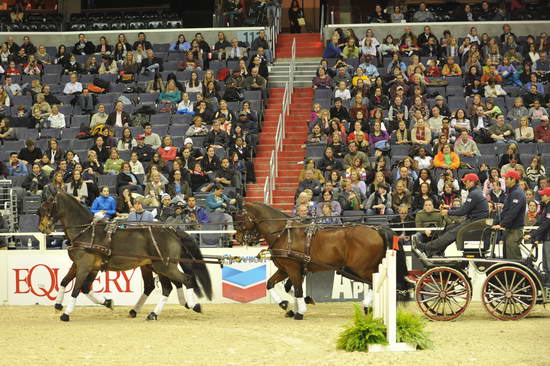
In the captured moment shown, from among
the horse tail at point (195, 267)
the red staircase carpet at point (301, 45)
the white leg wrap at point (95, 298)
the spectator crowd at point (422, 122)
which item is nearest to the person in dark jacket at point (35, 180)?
the spectator crowd at point (422, 122)

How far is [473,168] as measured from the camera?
939 inches

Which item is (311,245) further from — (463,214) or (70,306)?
(70,306)

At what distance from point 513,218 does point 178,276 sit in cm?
524

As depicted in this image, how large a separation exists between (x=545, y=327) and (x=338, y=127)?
399 inches

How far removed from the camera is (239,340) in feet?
49.1

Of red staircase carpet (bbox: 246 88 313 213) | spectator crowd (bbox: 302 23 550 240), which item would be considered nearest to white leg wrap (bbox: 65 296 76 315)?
spectator crowd (bbox: 302 23 550 240)

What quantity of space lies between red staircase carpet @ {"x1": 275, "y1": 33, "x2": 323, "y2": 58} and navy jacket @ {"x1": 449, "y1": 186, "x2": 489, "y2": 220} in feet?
50.2

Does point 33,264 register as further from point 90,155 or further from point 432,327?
point 432,327

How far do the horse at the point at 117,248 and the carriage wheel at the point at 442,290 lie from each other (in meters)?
3.49

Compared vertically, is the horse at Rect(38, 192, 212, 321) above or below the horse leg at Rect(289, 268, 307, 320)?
above

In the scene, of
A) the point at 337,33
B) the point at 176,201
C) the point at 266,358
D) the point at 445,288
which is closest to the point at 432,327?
the point at 445,288

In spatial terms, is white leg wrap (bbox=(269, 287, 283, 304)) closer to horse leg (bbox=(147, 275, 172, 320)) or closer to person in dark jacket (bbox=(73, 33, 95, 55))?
horse leg (bbox=(147, 275, 172, 320))

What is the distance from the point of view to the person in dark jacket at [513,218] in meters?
16.8

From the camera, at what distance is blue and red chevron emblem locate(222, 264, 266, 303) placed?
20.6m
